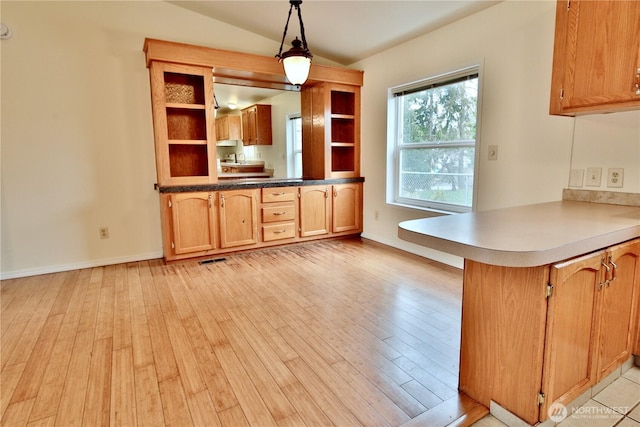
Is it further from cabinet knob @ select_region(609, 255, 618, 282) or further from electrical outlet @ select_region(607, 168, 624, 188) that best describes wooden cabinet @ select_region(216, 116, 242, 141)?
cabinet knob @ select_region(609, 255, 618, 282)

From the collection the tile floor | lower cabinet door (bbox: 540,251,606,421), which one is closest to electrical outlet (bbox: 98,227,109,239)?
the tile floor

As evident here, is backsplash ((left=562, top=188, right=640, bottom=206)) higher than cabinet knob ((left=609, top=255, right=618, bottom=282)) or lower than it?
higher

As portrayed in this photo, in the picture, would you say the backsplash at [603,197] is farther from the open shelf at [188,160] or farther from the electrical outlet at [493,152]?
the open shelf at [188,160]

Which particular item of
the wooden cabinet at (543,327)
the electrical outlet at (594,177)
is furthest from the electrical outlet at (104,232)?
the electrical outlet at (594,177)

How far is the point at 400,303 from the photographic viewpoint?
8.84 feet

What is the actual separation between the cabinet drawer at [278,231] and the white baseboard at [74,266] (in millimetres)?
1209

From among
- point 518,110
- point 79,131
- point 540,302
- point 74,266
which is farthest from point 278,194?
point 540,302

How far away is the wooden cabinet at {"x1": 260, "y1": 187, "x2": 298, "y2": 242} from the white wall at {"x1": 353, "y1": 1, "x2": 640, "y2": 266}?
1609 mm

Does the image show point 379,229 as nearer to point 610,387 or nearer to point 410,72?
point 410,72

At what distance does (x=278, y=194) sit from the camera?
4250mm

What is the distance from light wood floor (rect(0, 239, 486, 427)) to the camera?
1578 millimetres

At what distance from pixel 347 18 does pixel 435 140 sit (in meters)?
1.52

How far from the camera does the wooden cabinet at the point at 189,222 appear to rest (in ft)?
12.0

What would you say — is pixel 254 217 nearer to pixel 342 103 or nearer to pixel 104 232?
pixel 104 232
